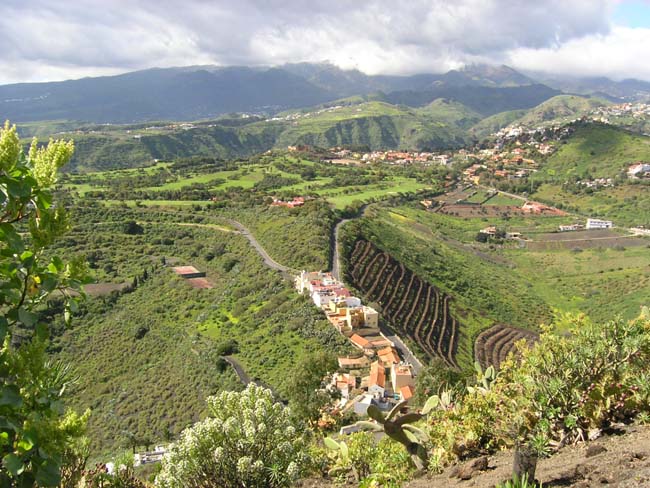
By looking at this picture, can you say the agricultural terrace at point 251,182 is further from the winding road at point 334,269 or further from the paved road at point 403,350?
the paved road at point 403,350

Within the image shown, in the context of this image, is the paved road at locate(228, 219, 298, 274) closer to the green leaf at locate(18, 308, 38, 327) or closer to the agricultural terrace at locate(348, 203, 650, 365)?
the agricultural terrace at locate(348, 203, 650, 365)

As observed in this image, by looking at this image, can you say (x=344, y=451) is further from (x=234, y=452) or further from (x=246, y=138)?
(x=246, y=138)

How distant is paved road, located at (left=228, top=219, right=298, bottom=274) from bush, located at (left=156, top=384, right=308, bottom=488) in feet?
96.3

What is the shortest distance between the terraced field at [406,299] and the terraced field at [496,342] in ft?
5.89

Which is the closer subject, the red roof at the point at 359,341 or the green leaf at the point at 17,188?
the green leaf at the point at 17,188

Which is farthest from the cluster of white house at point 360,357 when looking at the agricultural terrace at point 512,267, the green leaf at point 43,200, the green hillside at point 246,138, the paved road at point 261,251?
the green hillside at point 246,138

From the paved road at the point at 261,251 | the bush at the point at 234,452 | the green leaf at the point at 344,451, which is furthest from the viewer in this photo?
the paved road at the point at 261,251

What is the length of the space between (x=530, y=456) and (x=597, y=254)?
57405 mm

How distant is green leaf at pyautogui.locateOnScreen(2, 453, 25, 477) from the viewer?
251cm

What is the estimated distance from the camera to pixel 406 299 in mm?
37375

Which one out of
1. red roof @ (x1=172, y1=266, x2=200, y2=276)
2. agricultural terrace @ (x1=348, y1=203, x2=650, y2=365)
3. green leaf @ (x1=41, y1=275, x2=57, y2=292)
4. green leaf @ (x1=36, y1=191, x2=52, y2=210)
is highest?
green leaf @ (x1=36, y1=191, x2=52, y2=210)

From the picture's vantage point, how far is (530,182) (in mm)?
83875

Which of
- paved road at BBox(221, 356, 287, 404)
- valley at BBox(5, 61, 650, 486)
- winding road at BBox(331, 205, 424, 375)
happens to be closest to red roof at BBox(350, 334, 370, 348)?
valley at BBox(5, 61, 650, 486)

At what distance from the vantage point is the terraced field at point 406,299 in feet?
105
